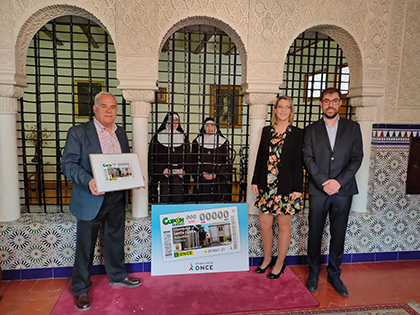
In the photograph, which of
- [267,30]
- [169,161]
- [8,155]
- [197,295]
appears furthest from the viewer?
[169,161]

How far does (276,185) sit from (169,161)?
4.26ft

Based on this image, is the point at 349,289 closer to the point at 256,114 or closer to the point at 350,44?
the point at 256,114

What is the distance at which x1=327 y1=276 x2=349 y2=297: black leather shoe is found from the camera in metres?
2.89

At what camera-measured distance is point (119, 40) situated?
121 inches

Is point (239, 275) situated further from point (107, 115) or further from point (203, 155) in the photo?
point (107, 115)

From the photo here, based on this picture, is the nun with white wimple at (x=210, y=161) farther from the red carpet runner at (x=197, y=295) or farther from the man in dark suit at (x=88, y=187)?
the man in dark suit at (x=88, y=187)

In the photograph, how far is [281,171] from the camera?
293cm

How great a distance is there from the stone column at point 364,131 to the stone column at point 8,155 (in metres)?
3.63

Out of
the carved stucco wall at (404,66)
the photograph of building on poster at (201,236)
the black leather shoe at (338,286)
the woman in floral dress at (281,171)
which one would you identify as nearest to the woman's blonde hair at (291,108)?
the woman in floral dress at (281,171)

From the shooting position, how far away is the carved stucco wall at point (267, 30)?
3055 mm

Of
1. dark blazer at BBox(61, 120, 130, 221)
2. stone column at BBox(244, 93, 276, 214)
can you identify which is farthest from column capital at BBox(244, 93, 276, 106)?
dark blazer at BBox(61, 120, 130, 221)

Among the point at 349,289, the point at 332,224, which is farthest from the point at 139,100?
the point at 349,289

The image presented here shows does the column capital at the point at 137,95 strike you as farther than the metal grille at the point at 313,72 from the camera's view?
No

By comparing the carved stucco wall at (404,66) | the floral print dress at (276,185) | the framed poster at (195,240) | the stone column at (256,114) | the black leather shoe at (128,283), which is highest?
the carved stucco wall at (404,66)
